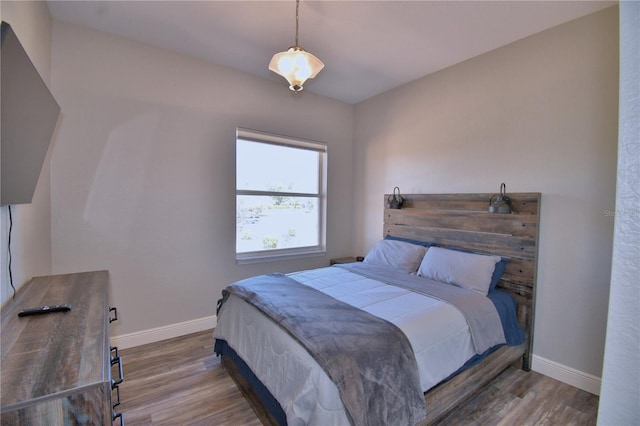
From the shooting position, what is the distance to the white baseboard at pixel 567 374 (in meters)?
2.05

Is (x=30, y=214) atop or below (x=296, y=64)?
below

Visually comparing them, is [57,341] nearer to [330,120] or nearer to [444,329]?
[444,329]

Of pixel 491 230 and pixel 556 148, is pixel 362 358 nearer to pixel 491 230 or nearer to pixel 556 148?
pixel 491 230

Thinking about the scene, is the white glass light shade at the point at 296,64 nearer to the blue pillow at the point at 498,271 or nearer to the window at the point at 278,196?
the window at the point at 278,196

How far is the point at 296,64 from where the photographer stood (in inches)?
69.9

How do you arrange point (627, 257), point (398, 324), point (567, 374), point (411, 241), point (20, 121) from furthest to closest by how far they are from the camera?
point (411, 241) < point (567, 374) < point (398, 324) < point (20, 121) < point (627, 257)

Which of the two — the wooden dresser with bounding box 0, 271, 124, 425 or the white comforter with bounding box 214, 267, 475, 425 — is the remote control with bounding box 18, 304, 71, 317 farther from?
the white comforter with bounding box 214, 267, 475, 425

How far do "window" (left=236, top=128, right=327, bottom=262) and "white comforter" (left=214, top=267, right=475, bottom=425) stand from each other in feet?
3.99

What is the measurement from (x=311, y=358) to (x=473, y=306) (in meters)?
1.28

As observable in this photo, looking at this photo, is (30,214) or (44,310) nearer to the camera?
(44,310)

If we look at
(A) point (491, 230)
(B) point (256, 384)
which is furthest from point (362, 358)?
(A) point (491, 230)

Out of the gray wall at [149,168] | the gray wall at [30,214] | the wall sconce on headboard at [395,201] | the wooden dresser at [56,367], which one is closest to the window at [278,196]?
the gray wall at [149,168]

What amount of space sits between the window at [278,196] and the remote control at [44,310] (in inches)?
72.9

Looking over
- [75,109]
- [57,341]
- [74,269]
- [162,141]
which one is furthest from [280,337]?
[75,109]
